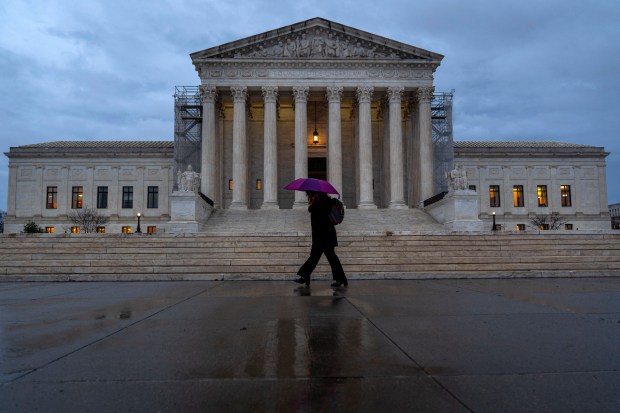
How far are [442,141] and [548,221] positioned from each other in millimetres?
19631

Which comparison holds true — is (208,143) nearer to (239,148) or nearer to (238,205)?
(239,148)

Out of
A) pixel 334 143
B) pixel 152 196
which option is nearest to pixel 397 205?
pixel 334 143

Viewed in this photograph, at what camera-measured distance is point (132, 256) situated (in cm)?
1689

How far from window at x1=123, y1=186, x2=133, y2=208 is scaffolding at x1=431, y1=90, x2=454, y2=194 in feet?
108

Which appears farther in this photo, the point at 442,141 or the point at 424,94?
the point at 442,141

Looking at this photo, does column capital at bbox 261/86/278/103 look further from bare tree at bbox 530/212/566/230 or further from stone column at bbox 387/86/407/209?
bare tree at bbox 530/212/566/230

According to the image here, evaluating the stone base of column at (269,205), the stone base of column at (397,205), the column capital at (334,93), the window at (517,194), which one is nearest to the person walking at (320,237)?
the stone base of column at (269,205)

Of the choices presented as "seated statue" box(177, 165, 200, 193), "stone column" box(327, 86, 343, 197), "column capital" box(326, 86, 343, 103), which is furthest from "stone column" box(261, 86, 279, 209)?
"seated statue" box(177, 165, 200, 193)

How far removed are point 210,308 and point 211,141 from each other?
2875 cm

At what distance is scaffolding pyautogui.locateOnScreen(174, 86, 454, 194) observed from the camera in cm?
3997

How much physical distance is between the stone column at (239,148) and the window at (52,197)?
92.2ft

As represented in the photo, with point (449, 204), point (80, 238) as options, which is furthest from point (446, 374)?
point (449, 204)

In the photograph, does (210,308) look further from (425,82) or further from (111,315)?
(425,82)

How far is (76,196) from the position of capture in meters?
50.9
